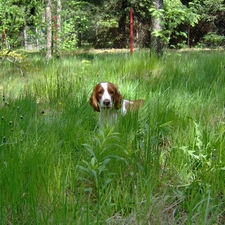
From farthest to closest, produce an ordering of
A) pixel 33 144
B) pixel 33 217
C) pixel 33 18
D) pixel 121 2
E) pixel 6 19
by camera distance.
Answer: pixel 121 2
pixel 33 18
pixel 6 19
pixel 33 144
pixel 33 217

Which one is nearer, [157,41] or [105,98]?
[105,98]

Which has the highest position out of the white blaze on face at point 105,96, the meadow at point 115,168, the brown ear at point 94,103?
the white blaze on face at point 105,96

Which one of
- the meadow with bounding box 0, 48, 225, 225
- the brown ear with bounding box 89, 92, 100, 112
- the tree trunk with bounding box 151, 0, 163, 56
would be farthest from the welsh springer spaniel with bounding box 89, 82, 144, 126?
the tree trunk with bounding box 151, 0, 163, 56

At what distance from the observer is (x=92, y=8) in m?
17.5

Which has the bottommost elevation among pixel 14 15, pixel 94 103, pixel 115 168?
pixel 115 168

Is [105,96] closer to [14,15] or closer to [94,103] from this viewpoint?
[94,103]

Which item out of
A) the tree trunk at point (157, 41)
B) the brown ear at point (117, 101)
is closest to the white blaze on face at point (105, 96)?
the brown ear at point (117, 101)

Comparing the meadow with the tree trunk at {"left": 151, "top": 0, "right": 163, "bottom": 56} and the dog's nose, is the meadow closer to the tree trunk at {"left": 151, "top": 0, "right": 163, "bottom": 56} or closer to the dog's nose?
the dog's nose

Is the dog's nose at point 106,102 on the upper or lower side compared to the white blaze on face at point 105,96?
lower

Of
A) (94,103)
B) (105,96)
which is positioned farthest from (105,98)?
(94,103)

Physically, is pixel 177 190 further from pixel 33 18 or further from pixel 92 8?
pixel 92 8

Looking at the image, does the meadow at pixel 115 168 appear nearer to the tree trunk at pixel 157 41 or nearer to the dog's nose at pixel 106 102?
the dog's nose at pixel 106 102

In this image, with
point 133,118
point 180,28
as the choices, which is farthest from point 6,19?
point 180,28

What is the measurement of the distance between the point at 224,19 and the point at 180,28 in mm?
2108
